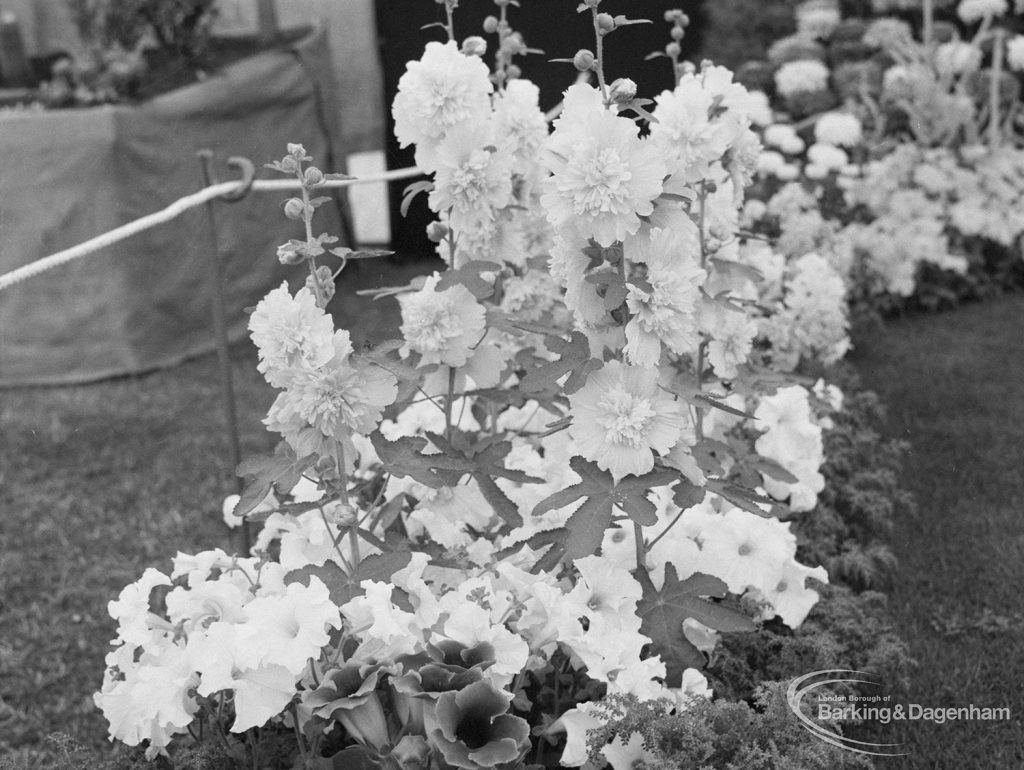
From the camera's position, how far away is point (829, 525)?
9.34ft

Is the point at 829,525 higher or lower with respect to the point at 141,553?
higher

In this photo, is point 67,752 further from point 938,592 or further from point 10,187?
point 10,187

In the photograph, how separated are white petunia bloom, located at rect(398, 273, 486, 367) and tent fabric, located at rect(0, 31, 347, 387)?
321 centimetres

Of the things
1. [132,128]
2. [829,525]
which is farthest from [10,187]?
[829,525]

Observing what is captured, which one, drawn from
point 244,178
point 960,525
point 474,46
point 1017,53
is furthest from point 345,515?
point 1017,53

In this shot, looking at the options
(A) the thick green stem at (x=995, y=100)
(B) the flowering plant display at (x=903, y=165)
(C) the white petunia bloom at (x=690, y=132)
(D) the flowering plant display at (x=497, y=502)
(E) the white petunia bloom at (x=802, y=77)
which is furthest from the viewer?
(E) the white petunia bloom at (x=802, y=77)

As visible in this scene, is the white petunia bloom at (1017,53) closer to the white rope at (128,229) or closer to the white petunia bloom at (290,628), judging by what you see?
the white rope at (128,229)

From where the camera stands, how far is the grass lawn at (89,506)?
2969 millimetres

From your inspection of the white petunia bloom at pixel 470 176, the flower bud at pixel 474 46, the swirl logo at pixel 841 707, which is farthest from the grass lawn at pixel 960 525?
the flower bud at pixel 474 46

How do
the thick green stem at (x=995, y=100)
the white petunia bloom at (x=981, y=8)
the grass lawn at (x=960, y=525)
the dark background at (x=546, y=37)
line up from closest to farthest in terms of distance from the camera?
1. the grass lawn at (x=960, y=525)
2. the thick green stem at (x=995, y=100)
3. the white petunia bloom at (x=981, y=8)
4. the dark background at (x=546, y=37)

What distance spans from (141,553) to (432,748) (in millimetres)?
2208

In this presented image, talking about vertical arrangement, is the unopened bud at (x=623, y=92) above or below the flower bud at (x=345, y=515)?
above

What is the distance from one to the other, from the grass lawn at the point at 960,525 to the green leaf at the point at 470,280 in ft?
3.70

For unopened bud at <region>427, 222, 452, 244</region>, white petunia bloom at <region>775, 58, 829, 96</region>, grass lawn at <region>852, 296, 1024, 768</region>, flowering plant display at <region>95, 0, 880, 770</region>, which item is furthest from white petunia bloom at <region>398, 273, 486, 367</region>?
white petunia bloom at <region>775, 58, 829, 96</region>
